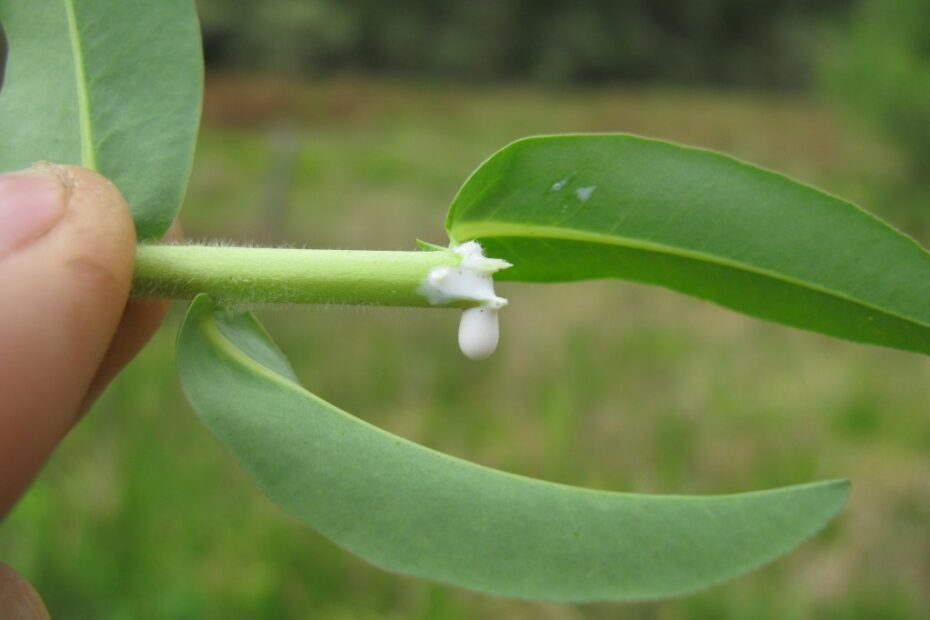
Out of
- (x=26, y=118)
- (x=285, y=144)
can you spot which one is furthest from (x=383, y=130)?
(x=26, y=118)

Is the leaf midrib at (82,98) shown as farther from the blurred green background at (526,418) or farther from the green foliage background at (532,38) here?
the green foliage background at (532,38)

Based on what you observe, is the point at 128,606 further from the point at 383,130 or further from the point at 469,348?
the point at 383,130

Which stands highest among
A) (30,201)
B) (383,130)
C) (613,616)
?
(30,201)

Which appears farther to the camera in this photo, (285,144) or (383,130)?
(383,130)

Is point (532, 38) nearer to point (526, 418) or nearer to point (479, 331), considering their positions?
point (526, 418)

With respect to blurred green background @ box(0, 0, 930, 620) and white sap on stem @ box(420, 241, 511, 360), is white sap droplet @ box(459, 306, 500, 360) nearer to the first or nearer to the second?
white sap on stem @ box(420, 241, 511, 360)

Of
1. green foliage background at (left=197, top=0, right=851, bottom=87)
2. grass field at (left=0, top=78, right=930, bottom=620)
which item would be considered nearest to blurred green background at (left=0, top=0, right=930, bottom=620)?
grass field at (left=0, top=78, right=930, bottom=620)
